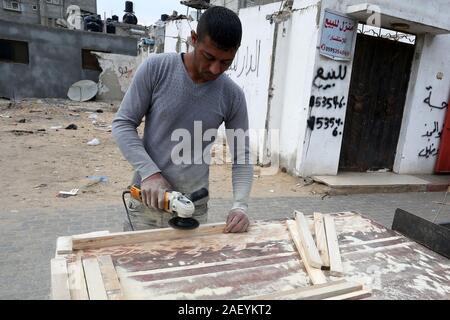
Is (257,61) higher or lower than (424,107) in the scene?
higher

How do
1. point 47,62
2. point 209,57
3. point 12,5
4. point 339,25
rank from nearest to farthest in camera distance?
point 209,57 < point 339,25 < point 47,62 < point 12,5

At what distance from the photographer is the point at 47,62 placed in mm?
15844

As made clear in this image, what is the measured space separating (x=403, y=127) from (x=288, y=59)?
2.69 metres

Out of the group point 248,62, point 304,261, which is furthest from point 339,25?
point 304,261

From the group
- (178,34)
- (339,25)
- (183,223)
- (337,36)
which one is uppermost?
(178,34)

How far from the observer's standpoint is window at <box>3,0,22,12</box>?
26.6 meters

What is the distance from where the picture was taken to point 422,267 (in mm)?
1710

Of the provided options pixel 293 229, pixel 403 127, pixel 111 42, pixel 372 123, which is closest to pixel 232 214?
pixel 293 229

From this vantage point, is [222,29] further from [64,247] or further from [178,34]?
[178,34]

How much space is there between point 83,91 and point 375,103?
544 inches

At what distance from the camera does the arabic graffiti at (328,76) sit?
5787 mm

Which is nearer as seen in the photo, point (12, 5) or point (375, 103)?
point (375, 103)

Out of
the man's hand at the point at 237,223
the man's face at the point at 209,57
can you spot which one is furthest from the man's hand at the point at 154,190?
the man's face at the point at 209,57

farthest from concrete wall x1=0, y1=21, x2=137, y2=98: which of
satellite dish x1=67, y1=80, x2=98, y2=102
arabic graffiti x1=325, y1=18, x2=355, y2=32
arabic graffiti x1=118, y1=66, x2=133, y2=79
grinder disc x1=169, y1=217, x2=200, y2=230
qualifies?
grinder disc x1=169, y1=217, x2=200, y2=230
